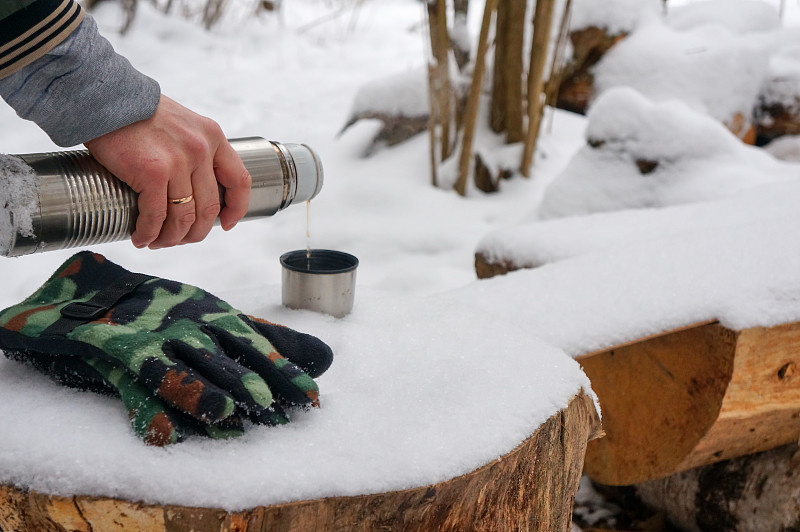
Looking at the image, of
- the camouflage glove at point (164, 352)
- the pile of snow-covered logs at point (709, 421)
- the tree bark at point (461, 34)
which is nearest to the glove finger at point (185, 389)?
the camouflage glove at point (164, 352)

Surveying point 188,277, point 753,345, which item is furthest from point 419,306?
point 188,277

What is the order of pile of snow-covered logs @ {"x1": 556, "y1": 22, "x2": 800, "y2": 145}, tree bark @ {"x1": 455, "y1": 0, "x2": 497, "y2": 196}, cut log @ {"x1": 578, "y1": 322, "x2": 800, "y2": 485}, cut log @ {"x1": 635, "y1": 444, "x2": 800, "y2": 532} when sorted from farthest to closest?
pile of snow-covered logs @ {"x1": 556, "y1": 22, "x2": 800, "y2": 145}
tree bark @ {"x1": 455, "y1": 0, "x2": 497, "y2": 196}
cut log @ {"x1": 635, "y1": 444, "x2": 800, "y2": 532}
cut log @ {"x1": 578, "y1": 322, "x2": 800, "y2": 485}

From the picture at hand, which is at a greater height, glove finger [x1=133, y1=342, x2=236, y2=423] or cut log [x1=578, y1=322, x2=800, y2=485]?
glove finger [x1=133, y1=342, x2=236, y2=423]

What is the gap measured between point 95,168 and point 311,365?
384 mm

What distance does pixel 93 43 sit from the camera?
0.83 m

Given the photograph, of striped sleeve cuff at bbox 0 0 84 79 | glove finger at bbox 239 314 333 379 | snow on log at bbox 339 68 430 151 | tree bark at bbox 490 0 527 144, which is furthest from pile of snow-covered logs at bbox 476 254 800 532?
snow on log at bbox 339 68 430 151

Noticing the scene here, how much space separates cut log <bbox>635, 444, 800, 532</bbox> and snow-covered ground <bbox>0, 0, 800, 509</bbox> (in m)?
0.47

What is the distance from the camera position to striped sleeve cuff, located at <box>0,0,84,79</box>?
78 centimetres

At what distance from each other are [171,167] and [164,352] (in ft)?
0.78

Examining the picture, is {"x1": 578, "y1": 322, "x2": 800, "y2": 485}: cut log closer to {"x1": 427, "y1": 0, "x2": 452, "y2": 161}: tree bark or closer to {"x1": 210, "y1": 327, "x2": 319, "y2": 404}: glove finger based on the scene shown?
{"x1": 210, "y1": 327, "x2": 319, "y2": 404}: glove finger

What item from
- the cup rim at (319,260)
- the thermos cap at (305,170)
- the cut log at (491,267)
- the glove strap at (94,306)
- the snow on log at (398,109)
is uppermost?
the thermos cap at (305,170)

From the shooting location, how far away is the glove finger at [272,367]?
0.83 metres

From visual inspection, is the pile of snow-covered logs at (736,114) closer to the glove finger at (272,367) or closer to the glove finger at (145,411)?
the glove finger at (272,367)

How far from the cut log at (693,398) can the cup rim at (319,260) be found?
0.57 meters
